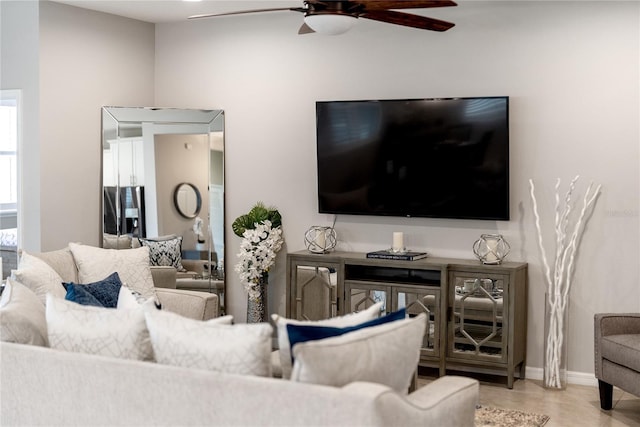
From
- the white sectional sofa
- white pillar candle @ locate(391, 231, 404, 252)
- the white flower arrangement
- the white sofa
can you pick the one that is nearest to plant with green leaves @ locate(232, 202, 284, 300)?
the white flower arrangement

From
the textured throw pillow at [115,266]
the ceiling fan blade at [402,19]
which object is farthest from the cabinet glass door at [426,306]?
the ceiling fan blade at [402,19]

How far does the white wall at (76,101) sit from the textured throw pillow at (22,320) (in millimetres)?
2562

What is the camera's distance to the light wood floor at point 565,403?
4680 mm

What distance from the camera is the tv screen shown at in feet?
18.0

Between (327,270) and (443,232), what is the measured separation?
0.86 meters

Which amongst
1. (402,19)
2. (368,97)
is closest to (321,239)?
(368,97)

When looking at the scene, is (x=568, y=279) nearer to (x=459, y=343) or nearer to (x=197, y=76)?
(x=459, y=343)

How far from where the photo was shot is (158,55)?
684cm

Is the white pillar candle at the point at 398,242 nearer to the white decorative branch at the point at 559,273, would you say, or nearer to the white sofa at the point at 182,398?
the white decorative branch at the point at 559,273

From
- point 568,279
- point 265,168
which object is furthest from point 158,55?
point 568,279

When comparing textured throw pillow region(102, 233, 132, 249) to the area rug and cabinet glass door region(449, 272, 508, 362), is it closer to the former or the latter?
cabinet glass door region(449, 272, 508, 362)

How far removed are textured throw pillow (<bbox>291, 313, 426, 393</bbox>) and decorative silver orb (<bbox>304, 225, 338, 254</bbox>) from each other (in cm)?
311

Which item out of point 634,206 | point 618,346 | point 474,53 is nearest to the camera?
point 618,346

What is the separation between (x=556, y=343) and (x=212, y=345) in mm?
3192
